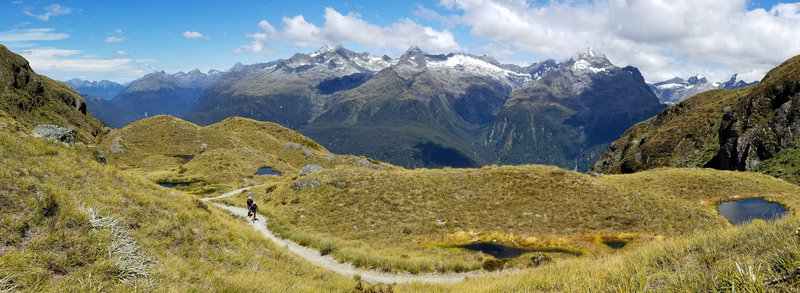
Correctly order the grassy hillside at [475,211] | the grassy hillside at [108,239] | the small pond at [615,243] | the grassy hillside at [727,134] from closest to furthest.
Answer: the grassy hillside at [108,239] < the small pond at [615,243] < the grassy hillside at [475,211] < the grassy hillside at [727,134]

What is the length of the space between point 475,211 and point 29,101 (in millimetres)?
151842

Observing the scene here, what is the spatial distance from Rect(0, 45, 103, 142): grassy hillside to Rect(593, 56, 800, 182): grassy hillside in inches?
6872

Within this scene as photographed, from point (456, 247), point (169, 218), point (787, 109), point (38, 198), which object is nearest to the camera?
point (38, 198)

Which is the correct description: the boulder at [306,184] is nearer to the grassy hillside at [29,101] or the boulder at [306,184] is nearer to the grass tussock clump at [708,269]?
the grass tussock clump at [708,269]

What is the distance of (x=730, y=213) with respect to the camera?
3262cm

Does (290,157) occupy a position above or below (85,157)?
below

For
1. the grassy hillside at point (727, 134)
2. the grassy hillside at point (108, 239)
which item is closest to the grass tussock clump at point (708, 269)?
the grassy hillside at point (108, 239)

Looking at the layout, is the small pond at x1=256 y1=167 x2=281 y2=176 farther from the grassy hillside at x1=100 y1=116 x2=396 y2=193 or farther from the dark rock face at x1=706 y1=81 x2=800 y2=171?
the dark rock face at x1=706 y1=81 x2=800 y2=171

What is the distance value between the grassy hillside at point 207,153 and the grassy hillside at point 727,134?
9139 centimetres

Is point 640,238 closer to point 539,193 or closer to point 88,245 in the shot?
point 539,193

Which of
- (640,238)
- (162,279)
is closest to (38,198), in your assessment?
(162,279)

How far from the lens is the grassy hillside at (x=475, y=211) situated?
79.6 feet

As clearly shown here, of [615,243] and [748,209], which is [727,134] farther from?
[615,243]

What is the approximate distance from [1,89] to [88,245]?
148450 millimetres
